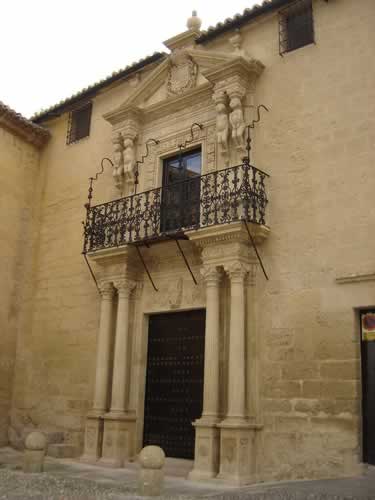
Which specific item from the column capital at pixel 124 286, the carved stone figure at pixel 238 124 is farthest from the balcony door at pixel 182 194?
the column capital at pixel 124 286

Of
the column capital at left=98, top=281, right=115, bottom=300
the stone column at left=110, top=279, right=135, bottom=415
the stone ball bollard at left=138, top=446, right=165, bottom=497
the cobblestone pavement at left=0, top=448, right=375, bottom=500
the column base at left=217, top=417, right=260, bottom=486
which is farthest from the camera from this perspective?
the column capital at left=98, top=281, right=115, bottom=300

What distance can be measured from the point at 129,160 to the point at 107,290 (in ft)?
8.18

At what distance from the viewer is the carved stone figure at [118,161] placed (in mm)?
11141

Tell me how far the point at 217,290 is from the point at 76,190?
483 centimetres

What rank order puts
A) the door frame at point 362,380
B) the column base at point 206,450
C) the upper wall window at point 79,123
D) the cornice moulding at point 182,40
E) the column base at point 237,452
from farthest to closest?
the upper wall window at point 79,123 < the cornice moulding at point 182,40 < the column base at point 206,450 < the column base at point 237,452 < the door frame at point 362,380

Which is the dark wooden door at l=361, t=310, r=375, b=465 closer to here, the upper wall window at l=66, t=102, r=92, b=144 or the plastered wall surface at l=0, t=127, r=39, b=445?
the plastered wall surface at l=0, t=127, r=39, b=445

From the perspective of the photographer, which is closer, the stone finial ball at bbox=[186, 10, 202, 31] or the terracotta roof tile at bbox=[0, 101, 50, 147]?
the stone finial ball at bbox=[186, 10, 202, 31]

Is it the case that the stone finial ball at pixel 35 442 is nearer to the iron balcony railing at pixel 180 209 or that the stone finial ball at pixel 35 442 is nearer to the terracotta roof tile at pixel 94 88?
the iron balcony railing at pixel 180 209

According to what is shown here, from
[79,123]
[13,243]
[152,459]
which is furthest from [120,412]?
[79,123]

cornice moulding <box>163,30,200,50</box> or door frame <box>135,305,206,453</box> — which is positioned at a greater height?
cornice moulding <box>163,30,200,50</box>

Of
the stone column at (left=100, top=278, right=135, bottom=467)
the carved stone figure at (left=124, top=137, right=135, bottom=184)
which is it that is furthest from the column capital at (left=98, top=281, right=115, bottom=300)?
the carved stone figure at (left=124, top=137, right=135, bottom=184)

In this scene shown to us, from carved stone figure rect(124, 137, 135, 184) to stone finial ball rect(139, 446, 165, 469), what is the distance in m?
5.59

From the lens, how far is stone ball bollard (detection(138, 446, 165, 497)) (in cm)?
673

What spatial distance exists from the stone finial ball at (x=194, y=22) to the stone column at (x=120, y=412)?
4.91 meters
